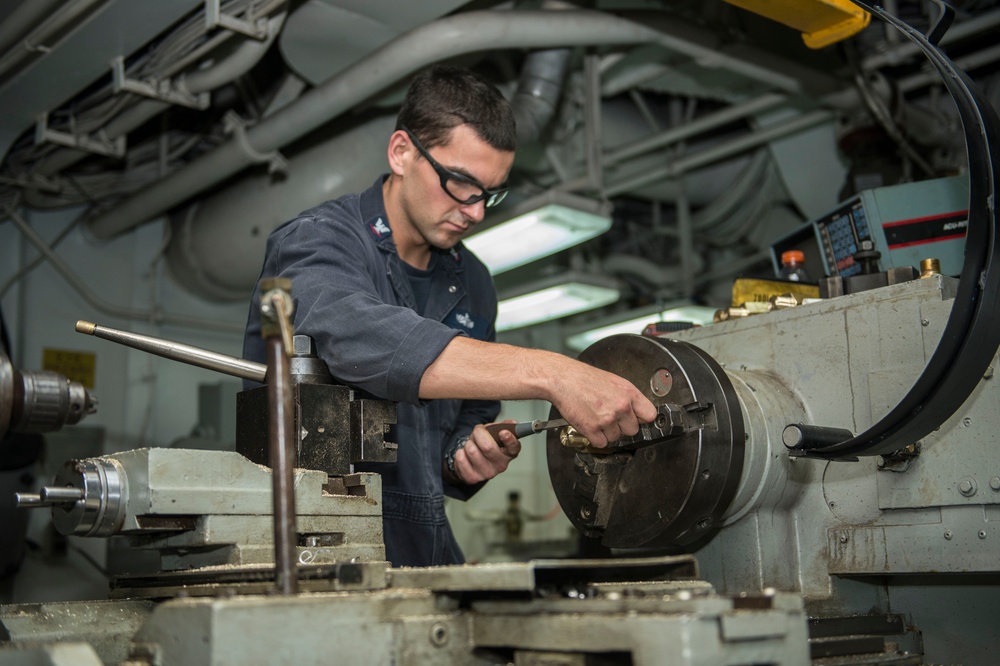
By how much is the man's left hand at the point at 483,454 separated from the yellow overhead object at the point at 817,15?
1.01m

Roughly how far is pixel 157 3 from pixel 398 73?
595mm

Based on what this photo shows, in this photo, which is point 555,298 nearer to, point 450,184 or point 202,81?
point 202,81

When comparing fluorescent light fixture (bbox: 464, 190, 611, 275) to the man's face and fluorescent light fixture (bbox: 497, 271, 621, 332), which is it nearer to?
fluorescent light fixture (bbox: 497, 271, 621, 332)

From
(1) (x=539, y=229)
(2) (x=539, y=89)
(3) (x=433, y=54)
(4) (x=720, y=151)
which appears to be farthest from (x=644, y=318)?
(3) (x=433, y=54)

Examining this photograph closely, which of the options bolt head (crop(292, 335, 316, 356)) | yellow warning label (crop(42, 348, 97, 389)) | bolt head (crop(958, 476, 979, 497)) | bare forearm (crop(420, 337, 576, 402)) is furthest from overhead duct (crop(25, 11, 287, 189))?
bolt head (crop(958, 476, 979, 497))

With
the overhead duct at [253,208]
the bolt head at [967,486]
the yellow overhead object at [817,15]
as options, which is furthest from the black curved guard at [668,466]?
the overhead duct at [253,208]

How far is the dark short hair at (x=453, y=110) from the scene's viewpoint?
63.9 inches

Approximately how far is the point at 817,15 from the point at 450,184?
94 centimetres

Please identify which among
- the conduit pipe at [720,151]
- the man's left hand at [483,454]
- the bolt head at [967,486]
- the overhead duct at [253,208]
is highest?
the conduit pipe at [720,151]

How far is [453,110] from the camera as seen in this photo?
1.62 m

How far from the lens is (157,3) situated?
2178 mm

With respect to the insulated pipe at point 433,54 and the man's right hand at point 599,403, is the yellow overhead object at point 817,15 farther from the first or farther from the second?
the man's right hand at point 599,403

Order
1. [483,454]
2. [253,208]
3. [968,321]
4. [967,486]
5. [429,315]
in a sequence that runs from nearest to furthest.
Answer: [968,321] → [967,486] → [483,454] → [429,315] → [253,208]

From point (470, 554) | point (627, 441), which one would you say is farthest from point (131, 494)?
point (470, 554)
